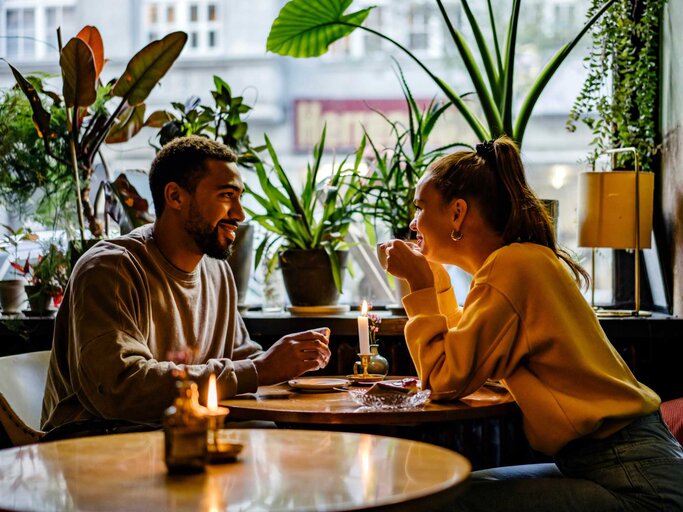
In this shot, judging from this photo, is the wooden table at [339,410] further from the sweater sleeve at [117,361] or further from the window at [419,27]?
the window at [419,27]

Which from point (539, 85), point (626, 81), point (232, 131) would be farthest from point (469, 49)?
point (232, 131)

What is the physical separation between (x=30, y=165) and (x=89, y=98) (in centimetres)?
49

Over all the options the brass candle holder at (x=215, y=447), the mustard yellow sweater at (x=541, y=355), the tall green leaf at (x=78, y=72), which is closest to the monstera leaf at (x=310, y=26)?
the tall green leaf at (x=78, y=72)

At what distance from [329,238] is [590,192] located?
1.08 m

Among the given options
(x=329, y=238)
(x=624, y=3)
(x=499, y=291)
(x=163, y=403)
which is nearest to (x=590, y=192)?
(x=624, y=3)

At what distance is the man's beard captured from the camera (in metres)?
2.70

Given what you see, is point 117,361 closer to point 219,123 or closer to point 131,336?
point 131,336

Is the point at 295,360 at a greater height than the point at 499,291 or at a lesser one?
lesser

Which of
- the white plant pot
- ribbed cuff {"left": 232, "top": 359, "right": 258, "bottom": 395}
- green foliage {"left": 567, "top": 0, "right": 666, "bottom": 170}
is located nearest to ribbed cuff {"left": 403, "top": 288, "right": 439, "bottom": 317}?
ribbed cuff {"left": 232, "top": 359, "right": 258, "bottom": 395}

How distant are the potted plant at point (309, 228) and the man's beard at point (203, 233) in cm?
98

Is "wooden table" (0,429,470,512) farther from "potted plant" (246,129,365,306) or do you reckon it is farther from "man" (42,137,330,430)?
"potted plant" (246,129,365,306)

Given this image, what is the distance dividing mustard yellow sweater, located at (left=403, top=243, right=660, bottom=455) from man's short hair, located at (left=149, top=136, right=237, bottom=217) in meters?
0.99

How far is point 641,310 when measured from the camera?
12.7 ft

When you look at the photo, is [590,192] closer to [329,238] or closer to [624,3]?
[624,3]
